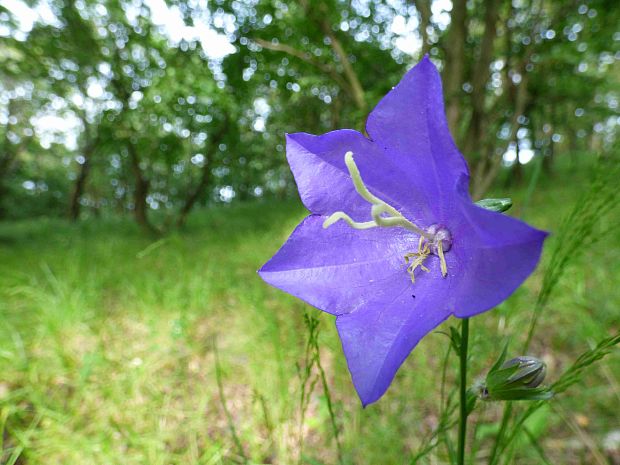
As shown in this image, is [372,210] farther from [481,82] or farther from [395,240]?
[481,82]

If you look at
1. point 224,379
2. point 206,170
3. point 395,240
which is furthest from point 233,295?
point 206,170

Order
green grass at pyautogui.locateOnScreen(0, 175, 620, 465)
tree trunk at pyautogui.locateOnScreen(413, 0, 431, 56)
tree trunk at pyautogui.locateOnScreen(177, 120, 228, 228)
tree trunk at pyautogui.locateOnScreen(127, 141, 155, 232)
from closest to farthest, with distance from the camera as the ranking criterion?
green grass at pyautogui.locateOnScreen(0, 175, 620, 465)
tree trunk at pyautogui.locateOnScreen(413, 0, 431, 56)
tree trunk at pyautogui.locateOnScreen(127, 141, 155, 232)
tree trunk at pyautogui.locateOnScreen(177, 120, 228, 228)

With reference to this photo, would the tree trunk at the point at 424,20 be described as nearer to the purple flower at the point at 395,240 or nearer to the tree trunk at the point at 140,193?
the purple flower at the point at 395,240

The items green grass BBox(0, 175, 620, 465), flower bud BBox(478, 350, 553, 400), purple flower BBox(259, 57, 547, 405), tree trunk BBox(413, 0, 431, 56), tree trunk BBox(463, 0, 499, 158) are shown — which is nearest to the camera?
purple flower BBox(259, 57, 547, 405)

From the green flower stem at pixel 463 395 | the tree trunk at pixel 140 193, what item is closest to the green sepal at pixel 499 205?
the green flower stem at pixel 463 395

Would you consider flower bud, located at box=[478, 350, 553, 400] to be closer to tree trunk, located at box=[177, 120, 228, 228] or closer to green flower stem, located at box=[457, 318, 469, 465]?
green flower stem, located at box=[457, 318, 469, 465]

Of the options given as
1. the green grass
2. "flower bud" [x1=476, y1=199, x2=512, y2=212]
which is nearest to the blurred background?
the green grass
